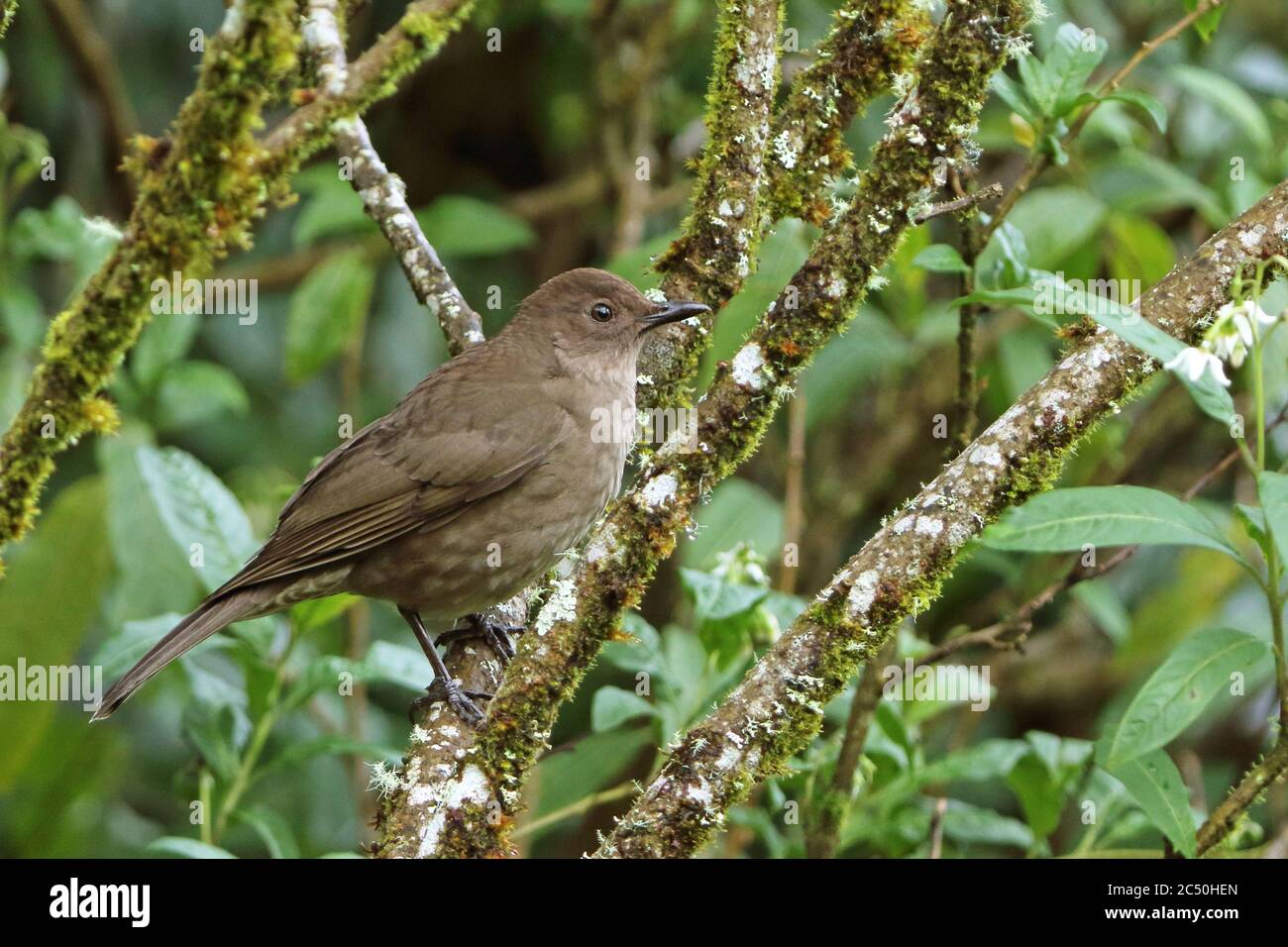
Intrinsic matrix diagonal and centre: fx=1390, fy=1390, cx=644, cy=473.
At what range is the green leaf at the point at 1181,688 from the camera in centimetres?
266

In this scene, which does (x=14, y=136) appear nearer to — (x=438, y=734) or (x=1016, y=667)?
(x=438, y=734)

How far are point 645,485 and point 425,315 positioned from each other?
445 centimetres

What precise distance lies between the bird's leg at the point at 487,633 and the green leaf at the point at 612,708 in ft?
2.04

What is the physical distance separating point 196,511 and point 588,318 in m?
1.39

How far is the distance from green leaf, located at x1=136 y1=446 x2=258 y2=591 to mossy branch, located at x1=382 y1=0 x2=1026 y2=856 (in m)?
1.27

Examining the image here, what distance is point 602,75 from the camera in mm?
6188

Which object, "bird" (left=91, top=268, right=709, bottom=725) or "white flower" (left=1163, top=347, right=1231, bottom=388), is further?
"bird" (left=91, top=268, right=709, bottom=725)

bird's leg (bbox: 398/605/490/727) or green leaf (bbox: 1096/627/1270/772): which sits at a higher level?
bird's leg (bbox: 398/605/490/727)

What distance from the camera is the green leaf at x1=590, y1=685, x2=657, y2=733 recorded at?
136 inches

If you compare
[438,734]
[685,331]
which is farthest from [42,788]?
[685,331]

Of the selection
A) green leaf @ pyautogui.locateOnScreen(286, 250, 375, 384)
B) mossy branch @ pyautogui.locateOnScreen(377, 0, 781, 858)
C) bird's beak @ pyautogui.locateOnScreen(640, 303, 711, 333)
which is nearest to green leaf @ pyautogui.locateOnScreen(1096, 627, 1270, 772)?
mossy branch @ pyautogui.locateOnScreen(377, 0, 781, 858)

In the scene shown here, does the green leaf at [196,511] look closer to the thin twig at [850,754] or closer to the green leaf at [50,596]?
the green leaf at [50,596]

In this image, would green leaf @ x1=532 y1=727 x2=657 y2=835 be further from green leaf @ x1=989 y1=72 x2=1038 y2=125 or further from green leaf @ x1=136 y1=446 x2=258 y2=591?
green leaf @ x1=989 y1=72 x2=1038 y2=125

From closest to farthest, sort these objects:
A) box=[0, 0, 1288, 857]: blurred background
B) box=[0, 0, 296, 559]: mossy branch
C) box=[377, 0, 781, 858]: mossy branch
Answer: box=[0, 0, 296, 559]: mossy branch < box=[377, 0, 781, 858]: mossy branch < box=[0, 0, 1288, 857]: blurred background
